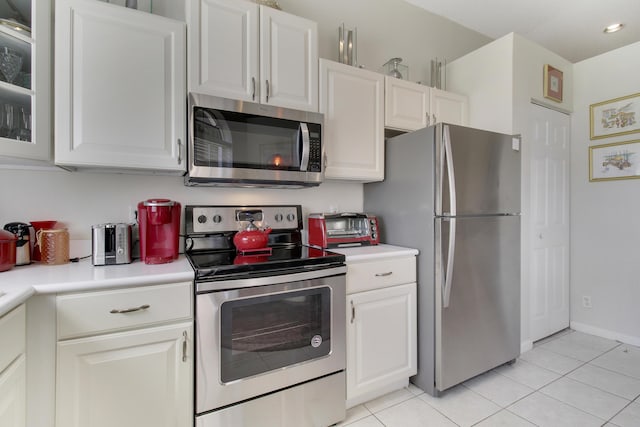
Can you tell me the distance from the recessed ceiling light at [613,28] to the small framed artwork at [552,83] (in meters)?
0.92

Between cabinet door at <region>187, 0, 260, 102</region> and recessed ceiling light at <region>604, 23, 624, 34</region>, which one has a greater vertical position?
recessed ceiling light at <region>604, 23, 624, 34</region>

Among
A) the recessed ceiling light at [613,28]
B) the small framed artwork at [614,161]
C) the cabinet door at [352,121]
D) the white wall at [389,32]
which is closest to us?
the cabinet door at [352,121]

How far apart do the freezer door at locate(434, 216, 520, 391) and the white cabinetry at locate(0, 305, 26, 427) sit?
1.88 m

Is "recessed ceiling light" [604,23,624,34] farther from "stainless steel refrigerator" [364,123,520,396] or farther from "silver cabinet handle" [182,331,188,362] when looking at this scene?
"silver cabinet handle" [182,331,188,362]

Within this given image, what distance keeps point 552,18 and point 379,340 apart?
3.35 m

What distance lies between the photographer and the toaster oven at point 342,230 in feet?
6.37

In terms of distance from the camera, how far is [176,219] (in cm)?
154

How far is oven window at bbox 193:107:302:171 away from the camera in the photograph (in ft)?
4.95

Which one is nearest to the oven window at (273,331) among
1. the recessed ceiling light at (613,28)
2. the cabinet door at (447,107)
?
the cabinet door at (447,107)

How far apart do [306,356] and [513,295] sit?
159cm

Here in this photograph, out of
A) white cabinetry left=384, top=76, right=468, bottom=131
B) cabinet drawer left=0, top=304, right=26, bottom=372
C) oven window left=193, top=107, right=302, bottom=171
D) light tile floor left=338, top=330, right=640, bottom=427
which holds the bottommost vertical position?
light tile floor left=338, top=330, right=640, bottom=427

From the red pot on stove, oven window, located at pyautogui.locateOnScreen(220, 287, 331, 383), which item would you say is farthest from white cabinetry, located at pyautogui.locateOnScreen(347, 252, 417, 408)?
the red pot on stove

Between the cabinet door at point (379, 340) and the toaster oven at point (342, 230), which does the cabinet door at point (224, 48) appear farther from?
the cabinet door at point (379, 340)

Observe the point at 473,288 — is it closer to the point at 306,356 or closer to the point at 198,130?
the point at 306,356
